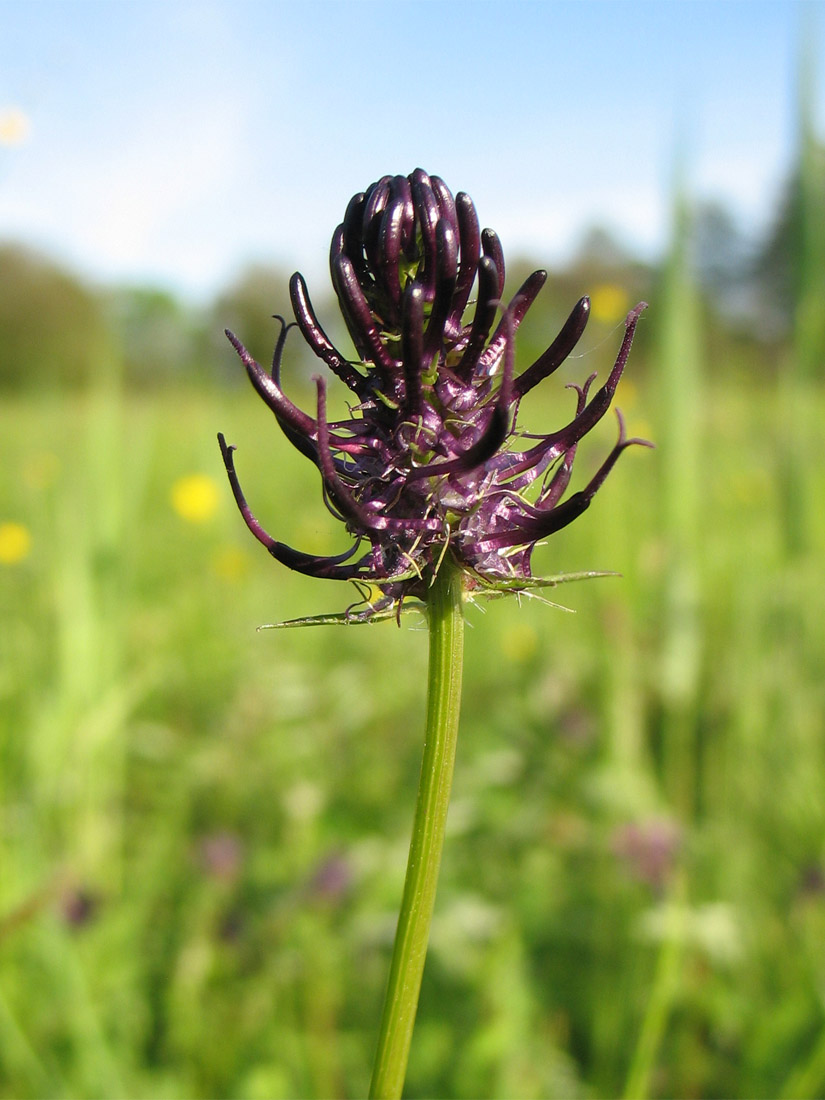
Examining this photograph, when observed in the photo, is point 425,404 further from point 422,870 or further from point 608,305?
point 608,305

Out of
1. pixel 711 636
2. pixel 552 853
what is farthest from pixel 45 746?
pixel 711 636

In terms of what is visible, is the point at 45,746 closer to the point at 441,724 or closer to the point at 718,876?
the point at 718,876

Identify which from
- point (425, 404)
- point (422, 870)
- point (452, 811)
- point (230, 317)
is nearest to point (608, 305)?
point (230, 317)

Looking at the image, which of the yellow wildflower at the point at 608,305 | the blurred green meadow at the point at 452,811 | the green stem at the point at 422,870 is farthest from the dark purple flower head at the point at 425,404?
the yellow wildflower at the point at 608,305

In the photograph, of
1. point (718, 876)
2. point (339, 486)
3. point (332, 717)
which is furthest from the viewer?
point (332, 717)

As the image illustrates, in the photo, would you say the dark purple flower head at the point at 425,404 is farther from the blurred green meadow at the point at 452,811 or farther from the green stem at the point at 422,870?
the blurred green meadow at the point at 452,811

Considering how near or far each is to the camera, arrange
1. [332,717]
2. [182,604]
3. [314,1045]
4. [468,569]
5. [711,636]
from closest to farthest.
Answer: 1. [468,569]
2. [314,1045]
3. [332,717]
4. [711,636]
5. [182,604]
